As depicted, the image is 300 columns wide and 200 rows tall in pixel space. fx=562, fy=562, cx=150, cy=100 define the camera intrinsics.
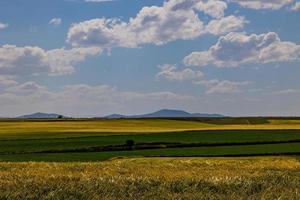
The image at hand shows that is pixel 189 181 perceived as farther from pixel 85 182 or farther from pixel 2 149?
pixel 2 149

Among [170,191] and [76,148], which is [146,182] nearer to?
[170,191]

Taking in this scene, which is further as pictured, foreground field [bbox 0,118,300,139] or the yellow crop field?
the yellow crop field

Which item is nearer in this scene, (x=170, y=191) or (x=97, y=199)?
(x=97, y=199)

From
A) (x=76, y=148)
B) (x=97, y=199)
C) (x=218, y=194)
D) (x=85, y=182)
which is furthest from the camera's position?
(x=76, y=148)

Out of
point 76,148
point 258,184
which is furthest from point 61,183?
point 76,148

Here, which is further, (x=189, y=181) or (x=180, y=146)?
(x=180, y=146)

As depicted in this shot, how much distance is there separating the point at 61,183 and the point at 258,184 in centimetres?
435

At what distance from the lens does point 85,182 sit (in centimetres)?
1230

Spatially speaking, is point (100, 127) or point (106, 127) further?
point (106, 127)

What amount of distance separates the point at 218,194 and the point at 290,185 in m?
2.22

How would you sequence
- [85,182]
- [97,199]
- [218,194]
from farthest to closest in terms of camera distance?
[85,182] → [218,194] → [97,199]

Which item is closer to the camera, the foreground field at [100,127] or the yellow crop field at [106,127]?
the foreground field at [100,127]

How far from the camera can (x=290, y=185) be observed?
12.8 m

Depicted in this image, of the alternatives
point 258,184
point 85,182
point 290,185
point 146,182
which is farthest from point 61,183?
point 290,185
